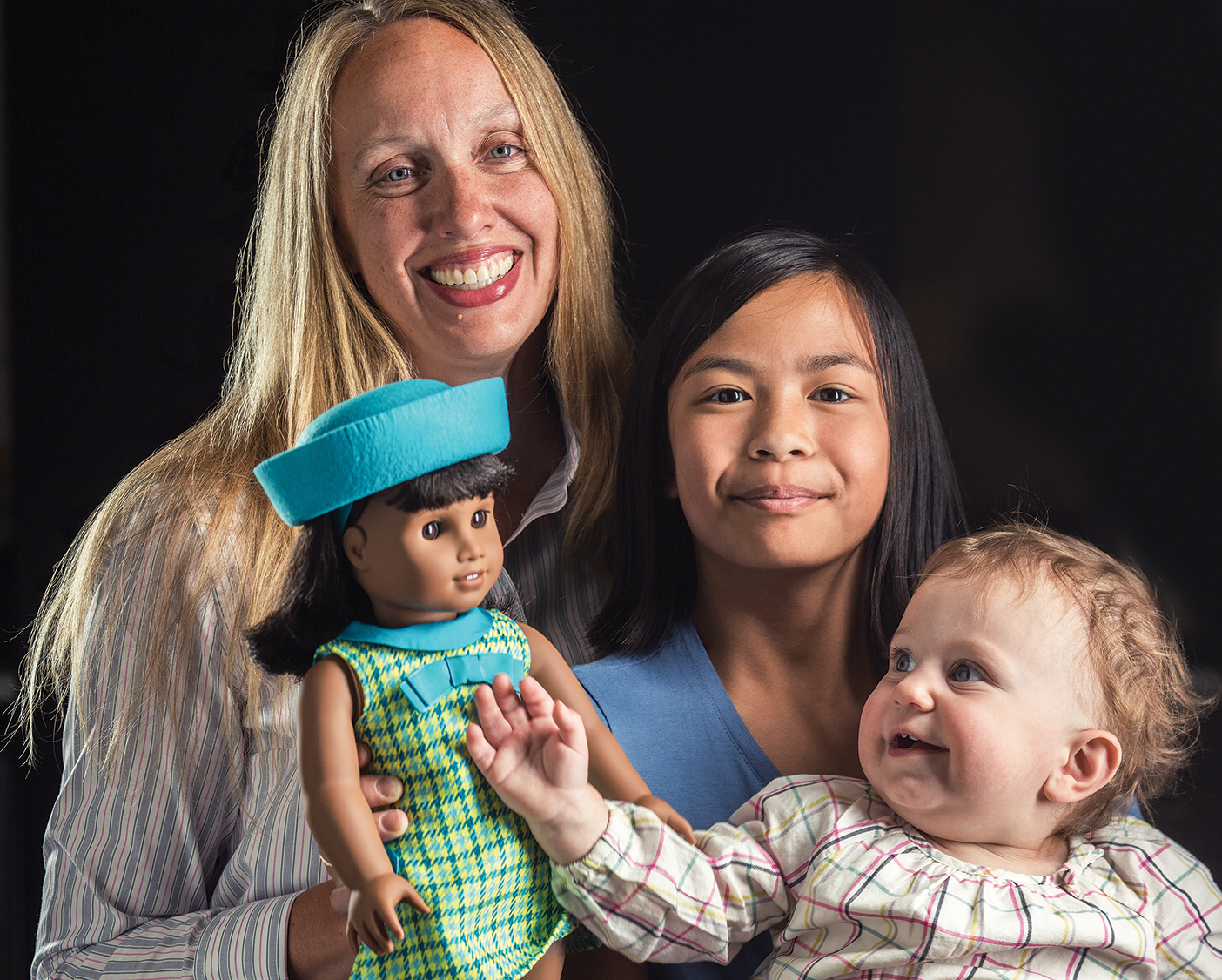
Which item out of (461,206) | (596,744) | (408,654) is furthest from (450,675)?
(461,206)

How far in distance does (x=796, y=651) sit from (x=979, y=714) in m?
0.30

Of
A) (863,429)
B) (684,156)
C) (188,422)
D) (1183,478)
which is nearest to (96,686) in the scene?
(188,422)

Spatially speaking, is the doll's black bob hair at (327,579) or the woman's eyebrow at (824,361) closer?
the doll's black bob hair at (327,579)

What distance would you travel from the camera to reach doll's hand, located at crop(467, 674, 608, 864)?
78cm

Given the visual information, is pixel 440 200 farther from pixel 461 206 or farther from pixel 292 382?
pixel 292 382

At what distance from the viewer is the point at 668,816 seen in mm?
879

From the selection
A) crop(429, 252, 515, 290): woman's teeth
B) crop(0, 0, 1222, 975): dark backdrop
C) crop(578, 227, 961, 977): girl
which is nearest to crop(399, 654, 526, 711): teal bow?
crop(578, 227, 961, 977): girl

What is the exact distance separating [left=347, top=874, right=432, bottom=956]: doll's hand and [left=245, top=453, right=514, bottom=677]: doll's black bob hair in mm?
179

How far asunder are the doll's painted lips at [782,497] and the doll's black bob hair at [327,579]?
332 millimetres

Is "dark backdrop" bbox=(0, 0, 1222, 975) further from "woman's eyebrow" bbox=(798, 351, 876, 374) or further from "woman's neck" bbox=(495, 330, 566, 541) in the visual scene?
"woman's eyebrow" bbox=(798, 351, 876, 374)

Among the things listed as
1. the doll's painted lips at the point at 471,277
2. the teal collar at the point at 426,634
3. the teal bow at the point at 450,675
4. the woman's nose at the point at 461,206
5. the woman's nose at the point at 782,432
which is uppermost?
the woman's nose at the point at 461,206

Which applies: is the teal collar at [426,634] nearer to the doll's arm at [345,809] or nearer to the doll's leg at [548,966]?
the doll's arm at [345,809]

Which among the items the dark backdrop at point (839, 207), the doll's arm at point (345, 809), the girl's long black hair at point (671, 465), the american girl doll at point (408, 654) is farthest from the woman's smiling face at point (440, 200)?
the doll's arm at point (345, 809)

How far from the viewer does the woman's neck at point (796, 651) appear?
1.17 metres
